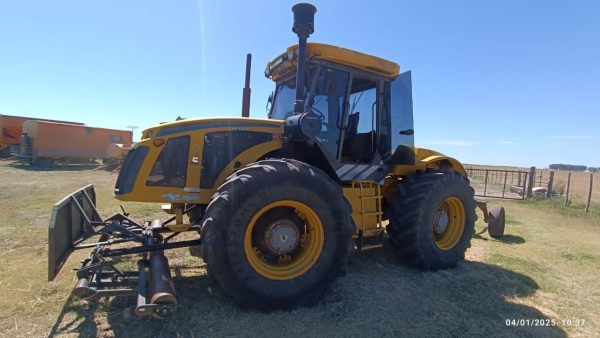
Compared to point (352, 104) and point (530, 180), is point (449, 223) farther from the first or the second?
point (530, 180)

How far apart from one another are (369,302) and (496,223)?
4.68 m

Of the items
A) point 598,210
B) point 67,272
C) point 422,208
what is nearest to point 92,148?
point 67,272

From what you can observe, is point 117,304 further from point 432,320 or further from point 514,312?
point 514,312

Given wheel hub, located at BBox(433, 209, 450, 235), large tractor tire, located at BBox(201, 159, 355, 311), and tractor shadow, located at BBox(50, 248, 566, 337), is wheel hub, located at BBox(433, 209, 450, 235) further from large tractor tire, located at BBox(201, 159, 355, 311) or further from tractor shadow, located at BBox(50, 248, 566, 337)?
large tractor tire, located at BBox(201, 159, 355, 311)

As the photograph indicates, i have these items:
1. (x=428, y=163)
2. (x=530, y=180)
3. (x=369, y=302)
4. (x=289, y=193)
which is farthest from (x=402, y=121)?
(x=530, y=180)

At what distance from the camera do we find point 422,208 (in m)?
5.02

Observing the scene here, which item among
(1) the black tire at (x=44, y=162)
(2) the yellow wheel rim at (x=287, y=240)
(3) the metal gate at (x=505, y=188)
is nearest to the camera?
(2) the yellow wheel rim at (x=287, y=240)

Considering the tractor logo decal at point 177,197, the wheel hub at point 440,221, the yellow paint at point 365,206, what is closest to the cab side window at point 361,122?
the yellow paint at point 365,206

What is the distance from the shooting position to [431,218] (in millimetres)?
5121

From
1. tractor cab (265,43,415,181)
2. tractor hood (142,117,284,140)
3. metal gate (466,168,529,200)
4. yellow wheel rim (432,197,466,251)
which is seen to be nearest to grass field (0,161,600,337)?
yellow wheel rim (432,197,466,251)

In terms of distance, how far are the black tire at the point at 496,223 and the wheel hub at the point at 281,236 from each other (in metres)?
5.26

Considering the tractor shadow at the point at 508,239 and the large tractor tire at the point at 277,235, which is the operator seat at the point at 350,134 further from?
the tractor shadow at the point at 508,239

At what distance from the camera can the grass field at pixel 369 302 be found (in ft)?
10.8

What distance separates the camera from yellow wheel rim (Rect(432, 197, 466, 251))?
550cm
